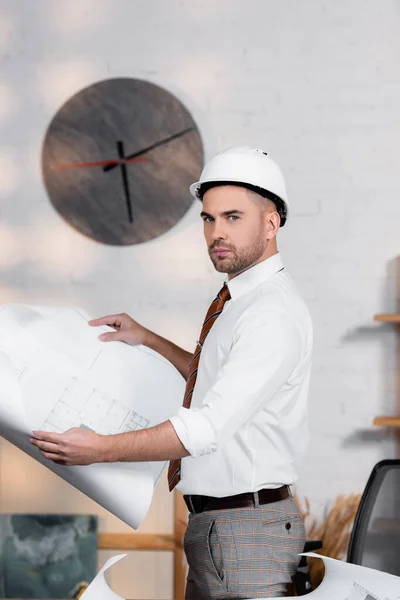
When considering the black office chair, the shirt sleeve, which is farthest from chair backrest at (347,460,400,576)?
the shirt sleeve

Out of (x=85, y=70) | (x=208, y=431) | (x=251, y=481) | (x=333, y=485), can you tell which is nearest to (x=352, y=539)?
(x=333, y=485)

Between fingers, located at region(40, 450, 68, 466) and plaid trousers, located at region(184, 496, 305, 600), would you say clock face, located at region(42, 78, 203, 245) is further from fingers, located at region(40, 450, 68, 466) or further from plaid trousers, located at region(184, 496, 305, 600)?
fingers, located at region(40, 450, 68, 466)

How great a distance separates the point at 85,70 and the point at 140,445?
82.5 inches

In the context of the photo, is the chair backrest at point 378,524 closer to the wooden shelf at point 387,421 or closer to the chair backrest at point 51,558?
the wooden shelf at point 387,421

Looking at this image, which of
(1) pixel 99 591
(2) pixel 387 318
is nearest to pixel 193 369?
(1) pixel 99 591

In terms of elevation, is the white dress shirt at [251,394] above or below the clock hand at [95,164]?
below

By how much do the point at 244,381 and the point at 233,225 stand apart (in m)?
0.32

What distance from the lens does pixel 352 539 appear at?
7.47ft

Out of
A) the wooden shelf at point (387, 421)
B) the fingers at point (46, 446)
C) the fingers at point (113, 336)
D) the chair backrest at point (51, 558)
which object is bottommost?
the chair backrest at point (51, 558)

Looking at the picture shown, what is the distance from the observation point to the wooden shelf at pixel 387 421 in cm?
279

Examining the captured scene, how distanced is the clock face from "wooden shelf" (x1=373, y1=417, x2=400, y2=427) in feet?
3.21

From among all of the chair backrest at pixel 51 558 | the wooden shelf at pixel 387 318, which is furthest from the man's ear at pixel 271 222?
the chair backrest at pixel 51 558

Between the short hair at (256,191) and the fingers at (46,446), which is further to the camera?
the short hair at (256,191)

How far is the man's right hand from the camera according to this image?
5.26ft
